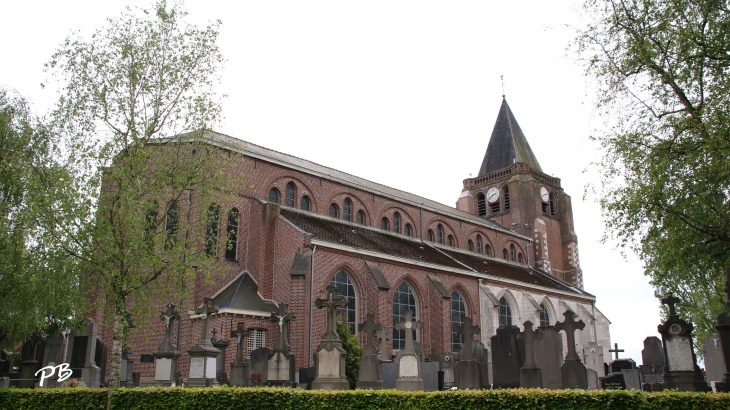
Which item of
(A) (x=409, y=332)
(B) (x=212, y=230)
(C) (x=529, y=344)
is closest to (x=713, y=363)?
(C) (x=529, y=344)

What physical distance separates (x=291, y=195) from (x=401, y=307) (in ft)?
24.3

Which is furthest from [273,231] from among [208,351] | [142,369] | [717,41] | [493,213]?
[493,213]

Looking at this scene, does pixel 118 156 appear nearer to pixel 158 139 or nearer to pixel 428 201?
pixel 158 139

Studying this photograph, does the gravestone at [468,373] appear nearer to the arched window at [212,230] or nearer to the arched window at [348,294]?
the arched window at [212,230]

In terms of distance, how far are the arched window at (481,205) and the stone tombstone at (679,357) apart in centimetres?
3226

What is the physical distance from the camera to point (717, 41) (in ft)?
36.2

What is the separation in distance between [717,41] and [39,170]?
15.9 meters

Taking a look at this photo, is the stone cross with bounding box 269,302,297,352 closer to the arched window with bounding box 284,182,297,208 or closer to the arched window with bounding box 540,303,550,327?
the arched window with bounding box 284,182,297,208

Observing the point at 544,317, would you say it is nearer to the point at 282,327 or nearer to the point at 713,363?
the point at 713,363

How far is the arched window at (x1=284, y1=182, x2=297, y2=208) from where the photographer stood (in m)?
25.6

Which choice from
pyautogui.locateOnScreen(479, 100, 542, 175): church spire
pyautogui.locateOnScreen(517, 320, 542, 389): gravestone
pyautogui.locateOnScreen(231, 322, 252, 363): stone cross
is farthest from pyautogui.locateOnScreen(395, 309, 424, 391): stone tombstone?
pyautogui.locateOnScreen(479, 100, 542, 175): church spire

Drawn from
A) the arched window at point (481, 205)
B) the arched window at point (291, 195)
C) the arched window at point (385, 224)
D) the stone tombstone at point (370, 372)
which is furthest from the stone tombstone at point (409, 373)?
the arched window at point (481, 205)

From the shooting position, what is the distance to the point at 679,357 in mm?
11906

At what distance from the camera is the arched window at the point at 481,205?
44484 millimetres
